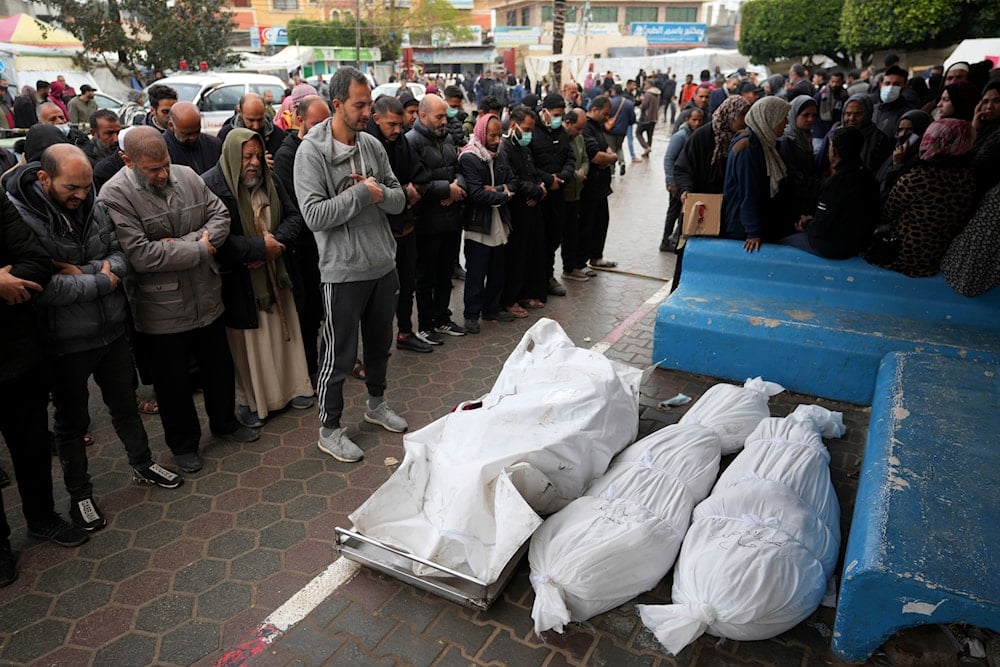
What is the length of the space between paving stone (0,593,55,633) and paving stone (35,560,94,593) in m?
0.06

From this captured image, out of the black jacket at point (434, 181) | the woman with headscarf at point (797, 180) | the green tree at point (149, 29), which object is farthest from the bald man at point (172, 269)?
the green tree at point (149, 29)

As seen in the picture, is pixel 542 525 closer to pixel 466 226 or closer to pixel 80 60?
pixel 466 226

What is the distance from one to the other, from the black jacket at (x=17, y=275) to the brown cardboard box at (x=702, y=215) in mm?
4460

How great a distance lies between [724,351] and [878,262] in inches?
51.2

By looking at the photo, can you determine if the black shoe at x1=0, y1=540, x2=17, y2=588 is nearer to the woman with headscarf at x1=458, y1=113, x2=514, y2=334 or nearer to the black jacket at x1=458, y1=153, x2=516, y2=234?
the woman with headscarf at x1=458, y1=113, x2=514, y2=334

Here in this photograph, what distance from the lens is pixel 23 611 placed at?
2844 millimetres

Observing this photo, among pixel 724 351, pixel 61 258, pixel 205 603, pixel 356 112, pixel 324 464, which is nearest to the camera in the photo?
pixel 205 603

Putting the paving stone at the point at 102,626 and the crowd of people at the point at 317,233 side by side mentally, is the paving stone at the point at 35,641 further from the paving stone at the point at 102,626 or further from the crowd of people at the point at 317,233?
the crowd of people at the point at 317,233

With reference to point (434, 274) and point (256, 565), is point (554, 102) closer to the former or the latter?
point (434, 274)

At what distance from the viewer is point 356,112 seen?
11.8ft

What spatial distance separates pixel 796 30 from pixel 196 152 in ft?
85.4

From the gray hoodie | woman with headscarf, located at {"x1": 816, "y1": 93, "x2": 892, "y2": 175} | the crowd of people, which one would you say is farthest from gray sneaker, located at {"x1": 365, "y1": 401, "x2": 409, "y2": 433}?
woman with headscarf, located at {"x1": 816, "y1": 93, "x2": 892, "y2": 175}

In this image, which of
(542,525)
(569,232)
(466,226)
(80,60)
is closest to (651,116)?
(569,232)

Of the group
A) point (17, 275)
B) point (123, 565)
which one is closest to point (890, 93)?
point (17, 275)
